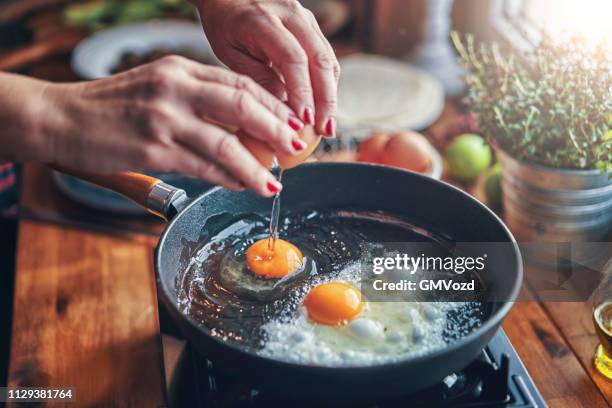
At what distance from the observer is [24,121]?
0.91 meters

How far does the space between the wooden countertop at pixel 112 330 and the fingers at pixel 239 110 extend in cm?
46

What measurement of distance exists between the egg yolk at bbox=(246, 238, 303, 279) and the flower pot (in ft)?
1.75

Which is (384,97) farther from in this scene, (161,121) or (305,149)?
(161,121)

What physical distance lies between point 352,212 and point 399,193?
105mm

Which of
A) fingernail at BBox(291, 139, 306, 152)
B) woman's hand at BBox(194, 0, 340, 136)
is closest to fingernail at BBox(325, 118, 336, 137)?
woman's hand at BBox(194, 0, 340, 136)

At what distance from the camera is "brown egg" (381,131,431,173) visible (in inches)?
66.6

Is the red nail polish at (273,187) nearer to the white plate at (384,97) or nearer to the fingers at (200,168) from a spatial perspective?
the fingers at (200,168)

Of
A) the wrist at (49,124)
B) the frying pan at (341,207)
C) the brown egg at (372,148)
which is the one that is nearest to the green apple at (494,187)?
the brown egg at (372,148)

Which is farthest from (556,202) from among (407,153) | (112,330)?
(112,330)

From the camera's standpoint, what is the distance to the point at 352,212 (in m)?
1.36

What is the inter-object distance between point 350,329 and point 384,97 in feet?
3.93

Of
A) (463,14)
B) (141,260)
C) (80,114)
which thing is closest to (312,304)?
(80,114)

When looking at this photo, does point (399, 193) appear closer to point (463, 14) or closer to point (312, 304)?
point (312, 304)

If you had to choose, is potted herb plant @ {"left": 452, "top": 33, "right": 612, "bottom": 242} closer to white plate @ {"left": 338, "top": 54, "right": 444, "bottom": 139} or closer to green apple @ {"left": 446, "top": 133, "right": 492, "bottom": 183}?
green apple @ {"left": 446, "top": 133, "right": 492, "bottom": 183}
